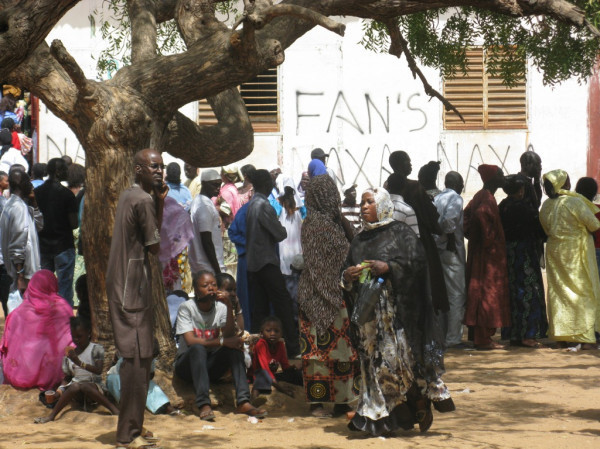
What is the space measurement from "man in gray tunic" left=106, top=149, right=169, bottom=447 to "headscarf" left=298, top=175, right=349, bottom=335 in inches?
58.2

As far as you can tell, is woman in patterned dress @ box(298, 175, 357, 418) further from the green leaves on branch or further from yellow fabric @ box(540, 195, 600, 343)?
yellow fabric @ box(540, 195, 600, 343)

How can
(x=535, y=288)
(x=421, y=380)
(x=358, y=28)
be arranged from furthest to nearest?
(x=358, y=28) < (x=535, y=288) < (x=421, y=380)

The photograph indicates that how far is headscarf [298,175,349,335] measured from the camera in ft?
25.7

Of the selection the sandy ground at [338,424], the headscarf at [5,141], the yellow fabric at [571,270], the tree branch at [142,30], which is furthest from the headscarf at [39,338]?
the headscarf at [5,141]

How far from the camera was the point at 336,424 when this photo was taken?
7754 mm

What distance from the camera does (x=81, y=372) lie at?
776 cm

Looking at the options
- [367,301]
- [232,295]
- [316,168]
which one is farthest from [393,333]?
[316,168]

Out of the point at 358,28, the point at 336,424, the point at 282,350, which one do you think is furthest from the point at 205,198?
the point at 358,28

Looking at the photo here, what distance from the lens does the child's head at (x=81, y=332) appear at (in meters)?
7.80

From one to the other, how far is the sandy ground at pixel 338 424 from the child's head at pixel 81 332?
0.47 m

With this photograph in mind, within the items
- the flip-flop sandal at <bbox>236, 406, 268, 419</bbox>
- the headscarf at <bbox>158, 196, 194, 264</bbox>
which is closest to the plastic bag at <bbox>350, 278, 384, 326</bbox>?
the flip-flop sandal at <bbox>236, 406, 268, 419</bbox>

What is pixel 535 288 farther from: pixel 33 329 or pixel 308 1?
pixel 33 329

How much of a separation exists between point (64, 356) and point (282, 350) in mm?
1630

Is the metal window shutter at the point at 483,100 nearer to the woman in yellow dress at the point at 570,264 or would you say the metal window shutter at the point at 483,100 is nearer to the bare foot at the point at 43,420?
the woman in yellow dress at the point at 570,264
